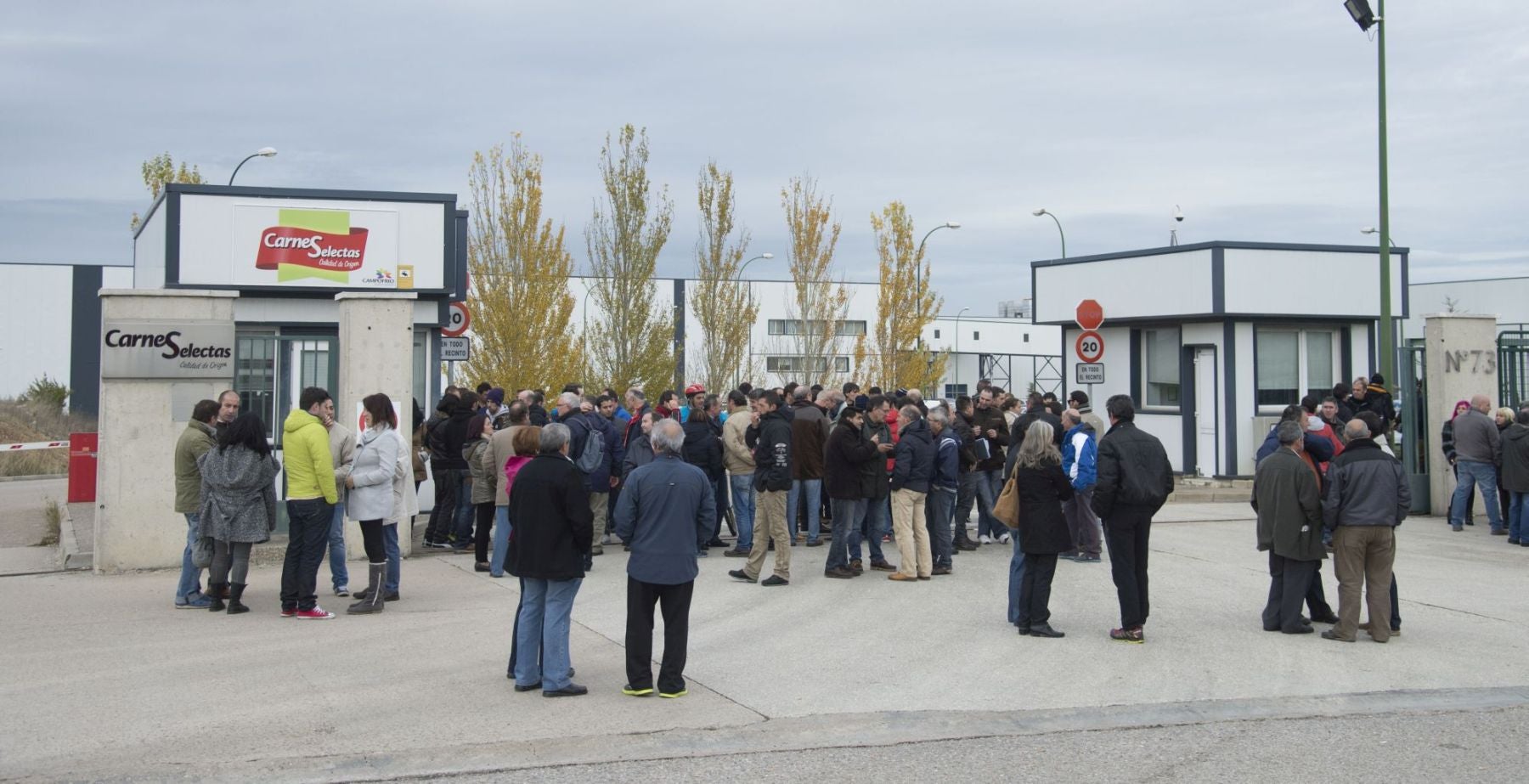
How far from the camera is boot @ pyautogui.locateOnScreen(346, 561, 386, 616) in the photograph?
10812 millimetres

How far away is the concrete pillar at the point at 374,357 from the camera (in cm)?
1401

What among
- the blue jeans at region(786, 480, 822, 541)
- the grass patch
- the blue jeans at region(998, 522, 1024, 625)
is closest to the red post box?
the grass patch

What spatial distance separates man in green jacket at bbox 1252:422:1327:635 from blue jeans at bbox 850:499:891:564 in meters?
4.06

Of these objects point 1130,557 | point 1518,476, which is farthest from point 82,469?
point 1518,476

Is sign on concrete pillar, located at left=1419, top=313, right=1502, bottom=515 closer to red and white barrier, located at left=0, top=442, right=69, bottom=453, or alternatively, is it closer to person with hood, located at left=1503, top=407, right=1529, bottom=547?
person with hood, located at left=1503, top=407, right=1529, bottom=547

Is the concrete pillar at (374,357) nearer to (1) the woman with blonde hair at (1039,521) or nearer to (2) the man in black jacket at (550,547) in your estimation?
(2) the man in black jacket at (550,547)

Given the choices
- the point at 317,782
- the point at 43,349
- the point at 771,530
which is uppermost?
the point at 43,349

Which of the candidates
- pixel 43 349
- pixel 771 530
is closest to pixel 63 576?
pixel 771 530

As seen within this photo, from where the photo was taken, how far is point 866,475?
12.6 meters

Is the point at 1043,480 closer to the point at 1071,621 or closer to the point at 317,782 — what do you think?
the point at 1071,621

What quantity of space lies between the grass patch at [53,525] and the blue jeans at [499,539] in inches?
256

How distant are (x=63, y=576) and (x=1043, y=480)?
9946 mm

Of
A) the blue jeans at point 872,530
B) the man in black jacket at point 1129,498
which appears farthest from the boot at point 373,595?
the man in black jacket at point 1129,498

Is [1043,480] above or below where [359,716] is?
above
